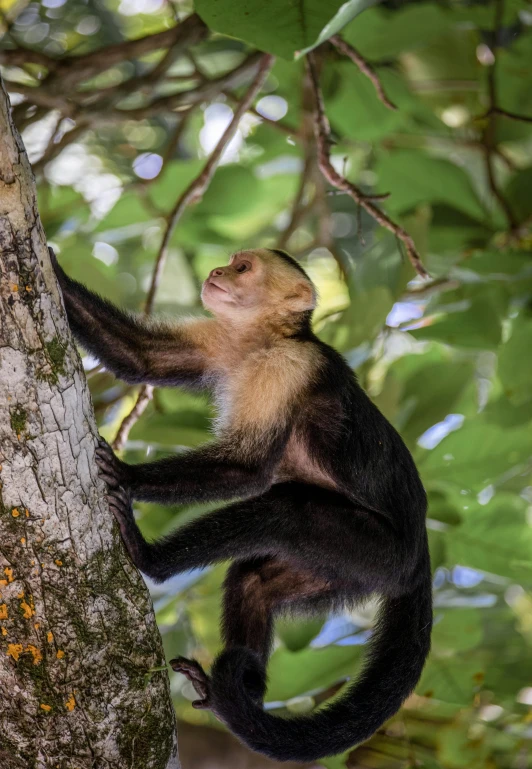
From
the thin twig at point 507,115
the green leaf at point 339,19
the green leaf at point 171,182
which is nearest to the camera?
the green leaf at point 339,19

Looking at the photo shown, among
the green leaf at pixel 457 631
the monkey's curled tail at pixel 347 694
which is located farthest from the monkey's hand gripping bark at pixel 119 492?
the green leaf at pixel 457 631

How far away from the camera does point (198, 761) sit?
2432mm

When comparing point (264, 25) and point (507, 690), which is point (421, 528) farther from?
point (264, 25)

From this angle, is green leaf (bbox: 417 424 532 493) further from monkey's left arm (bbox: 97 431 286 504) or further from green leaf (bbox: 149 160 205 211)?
Answer: green leaf (bbox: 149 160 205 211)

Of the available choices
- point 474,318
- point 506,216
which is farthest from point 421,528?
point 506,216

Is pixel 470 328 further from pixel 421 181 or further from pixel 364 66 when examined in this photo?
pixel 364 66

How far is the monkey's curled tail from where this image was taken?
1830 millimetres

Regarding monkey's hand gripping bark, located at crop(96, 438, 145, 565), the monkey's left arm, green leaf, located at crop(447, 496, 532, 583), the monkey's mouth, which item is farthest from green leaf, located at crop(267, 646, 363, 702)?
the monkey's mouth

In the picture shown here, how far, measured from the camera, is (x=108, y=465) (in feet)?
5.43

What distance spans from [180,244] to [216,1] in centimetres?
175

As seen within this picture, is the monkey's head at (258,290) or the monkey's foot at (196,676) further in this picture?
the monkey's head at (258,290)

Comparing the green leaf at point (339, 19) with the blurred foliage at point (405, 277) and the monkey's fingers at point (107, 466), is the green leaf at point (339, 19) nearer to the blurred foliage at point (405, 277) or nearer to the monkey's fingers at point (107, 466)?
the blurred foliage at point (405, 277)

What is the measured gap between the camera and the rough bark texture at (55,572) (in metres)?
1.42

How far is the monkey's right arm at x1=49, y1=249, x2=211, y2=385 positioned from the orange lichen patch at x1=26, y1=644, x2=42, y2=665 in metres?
0.81
